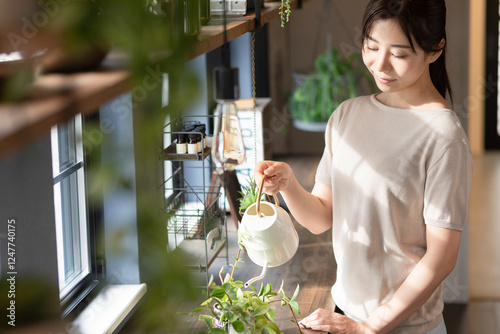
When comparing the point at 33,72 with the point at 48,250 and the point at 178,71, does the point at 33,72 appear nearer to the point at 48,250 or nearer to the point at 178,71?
the point at 178,71

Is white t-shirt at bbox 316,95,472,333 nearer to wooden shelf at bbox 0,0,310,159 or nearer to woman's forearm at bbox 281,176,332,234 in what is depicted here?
woman's forearm at bbox 281,176,332,234

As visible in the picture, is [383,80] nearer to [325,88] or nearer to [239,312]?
[239,312]

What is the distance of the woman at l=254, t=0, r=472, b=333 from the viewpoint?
3.44 feet

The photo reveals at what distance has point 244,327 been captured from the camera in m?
1.08

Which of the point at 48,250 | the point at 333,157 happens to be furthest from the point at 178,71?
the point at 333,157

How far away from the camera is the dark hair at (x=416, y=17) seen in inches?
40.4

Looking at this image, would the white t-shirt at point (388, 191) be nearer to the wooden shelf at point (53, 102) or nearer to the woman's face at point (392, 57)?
the woman's face at point (392, 57)

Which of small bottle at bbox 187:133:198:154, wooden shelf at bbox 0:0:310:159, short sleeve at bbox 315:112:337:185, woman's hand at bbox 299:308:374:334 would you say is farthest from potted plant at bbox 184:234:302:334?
wooden shelf at bbox 0:0:310:159

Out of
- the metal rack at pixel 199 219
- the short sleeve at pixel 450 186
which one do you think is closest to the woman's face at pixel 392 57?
the short sleeve at pixel 450 186

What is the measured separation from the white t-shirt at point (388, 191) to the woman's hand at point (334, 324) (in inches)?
1.7

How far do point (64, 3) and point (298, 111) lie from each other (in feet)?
8.87

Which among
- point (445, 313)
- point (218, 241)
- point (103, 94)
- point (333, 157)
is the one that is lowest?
point (445, 313)

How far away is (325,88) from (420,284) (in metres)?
1.90

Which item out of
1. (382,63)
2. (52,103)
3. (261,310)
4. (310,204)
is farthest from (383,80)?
(52,103)
